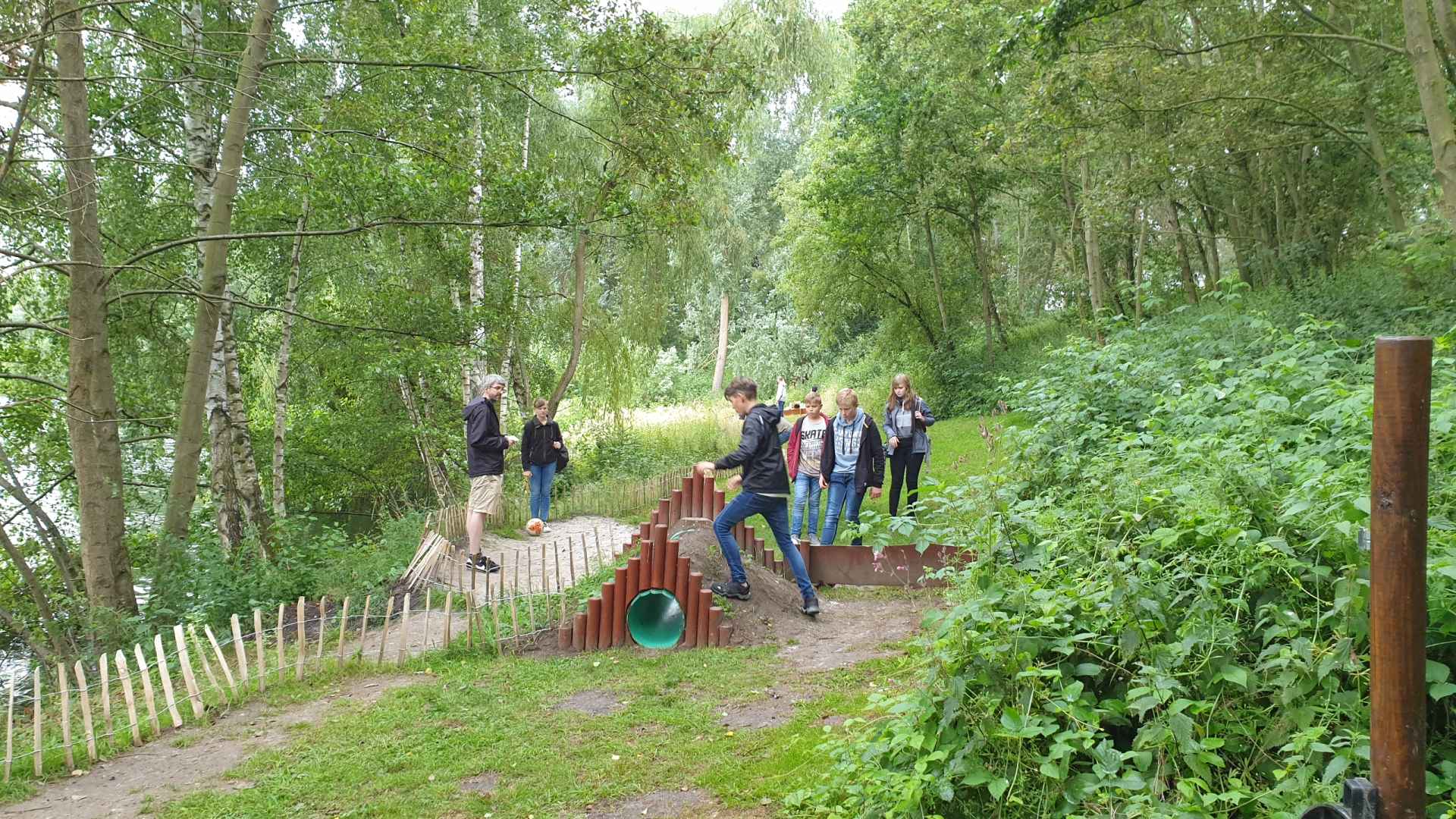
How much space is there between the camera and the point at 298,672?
693cm

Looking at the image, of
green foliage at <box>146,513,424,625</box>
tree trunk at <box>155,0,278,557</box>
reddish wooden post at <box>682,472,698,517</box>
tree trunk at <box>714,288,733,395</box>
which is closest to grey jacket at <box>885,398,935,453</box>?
reddish wooden post at <box>682,472,698,517</box>

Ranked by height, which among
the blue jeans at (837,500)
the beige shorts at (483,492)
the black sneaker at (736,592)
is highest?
the beige shorts at (483,492)

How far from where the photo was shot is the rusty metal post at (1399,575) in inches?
82.5

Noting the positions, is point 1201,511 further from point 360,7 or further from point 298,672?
point 360,7

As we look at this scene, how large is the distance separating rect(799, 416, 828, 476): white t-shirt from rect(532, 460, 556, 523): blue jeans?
3.93 metres

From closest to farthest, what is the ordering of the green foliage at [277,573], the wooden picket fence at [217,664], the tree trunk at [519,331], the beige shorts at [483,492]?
the wooden picket fence at [217,664] < the green foliage at [277,573] < the beige shorts at [483,492] < the tree trunk at [519,331]

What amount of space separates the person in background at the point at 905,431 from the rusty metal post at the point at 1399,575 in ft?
23.4

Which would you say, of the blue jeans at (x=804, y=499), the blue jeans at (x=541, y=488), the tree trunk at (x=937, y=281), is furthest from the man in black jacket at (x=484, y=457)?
the tree trunk at (x=937, y=281)

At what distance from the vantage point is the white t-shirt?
29.8 ft

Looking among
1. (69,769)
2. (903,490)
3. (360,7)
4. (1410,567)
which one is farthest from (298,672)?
(360,7)

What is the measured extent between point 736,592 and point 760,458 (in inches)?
47.8

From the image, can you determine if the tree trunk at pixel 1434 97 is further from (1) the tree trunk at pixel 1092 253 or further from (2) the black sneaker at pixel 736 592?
(2) the black sneaker at pixel 736 592

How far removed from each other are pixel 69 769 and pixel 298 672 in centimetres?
162

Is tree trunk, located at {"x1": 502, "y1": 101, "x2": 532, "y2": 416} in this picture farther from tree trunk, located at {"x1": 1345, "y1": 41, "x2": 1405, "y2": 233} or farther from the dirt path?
tree trunk, located at {"x1": 1345, "y1": 41, "x2": 1405, "y2": 233}
